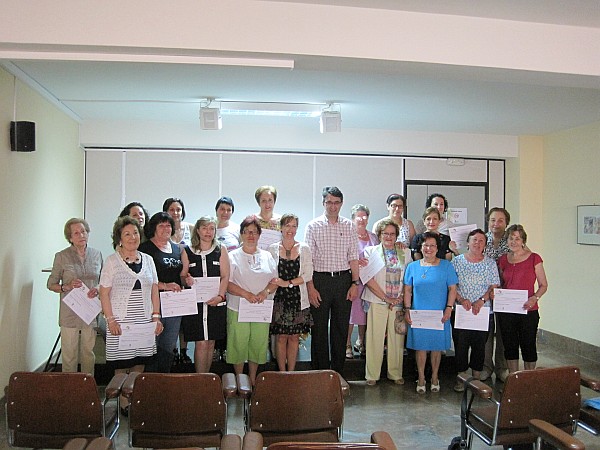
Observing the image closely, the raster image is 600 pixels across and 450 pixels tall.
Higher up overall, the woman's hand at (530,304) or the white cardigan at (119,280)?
the white cardigan at (119,280)

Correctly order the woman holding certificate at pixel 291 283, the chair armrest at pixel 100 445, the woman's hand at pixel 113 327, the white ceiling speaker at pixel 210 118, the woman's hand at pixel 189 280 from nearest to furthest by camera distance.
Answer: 1. the chair armrest at pixel 100 445
2. the woman's hand at pixel 113 327
3. the woman's hand at pixel 189 280
4. the woman holding certificate at pixel 291 283
5. the white ceiling speaker at pixel 210 118

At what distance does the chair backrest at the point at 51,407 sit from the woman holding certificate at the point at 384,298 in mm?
3055

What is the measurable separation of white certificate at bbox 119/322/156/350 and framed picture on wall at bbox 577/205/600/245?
17.2 feet

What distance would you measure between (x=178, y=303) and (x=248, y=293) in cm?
60

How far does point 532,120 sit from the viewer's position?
6.70 metres

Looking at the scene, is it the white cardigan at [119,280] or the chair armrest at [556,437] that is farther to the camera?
the white cardigan at [119,280]

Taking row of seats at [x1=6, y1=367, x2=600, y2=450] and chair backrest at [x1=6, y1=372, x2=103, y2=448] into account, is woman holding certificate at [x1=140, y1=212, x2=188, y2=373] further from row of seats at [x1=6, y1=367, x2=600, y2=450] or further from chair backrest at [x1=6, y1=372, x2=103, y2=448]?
chair backrest at [x1=6, y1=372, x2=103, y2=448]

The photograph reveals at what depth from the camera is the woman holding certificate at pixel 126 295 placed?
4180mm

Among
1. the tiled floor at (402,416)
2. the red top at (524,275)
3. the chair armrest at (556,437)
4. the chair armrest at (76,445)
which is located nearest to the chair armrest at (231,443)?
the chair armrest at (76,445)

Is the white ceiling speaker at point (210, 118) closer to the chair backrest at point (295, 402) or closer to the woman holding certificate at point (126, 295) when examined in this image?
the woman holding certificate at point (126, 295)

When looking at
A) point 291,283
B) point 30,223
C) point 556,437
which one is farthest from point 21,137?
point 556,437

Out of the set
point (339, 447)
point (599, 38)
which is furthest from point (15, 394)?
point (599, 38)

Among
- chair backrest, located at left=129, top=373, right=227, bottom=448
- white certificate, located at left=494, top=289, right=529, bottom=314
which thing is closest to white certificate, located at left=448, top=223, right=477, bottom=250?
white certificate, located at left=494, top=289, right=529, bottom=314

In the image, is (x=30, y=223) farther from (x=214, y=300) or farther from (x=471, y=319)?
(x=471, y=319)
